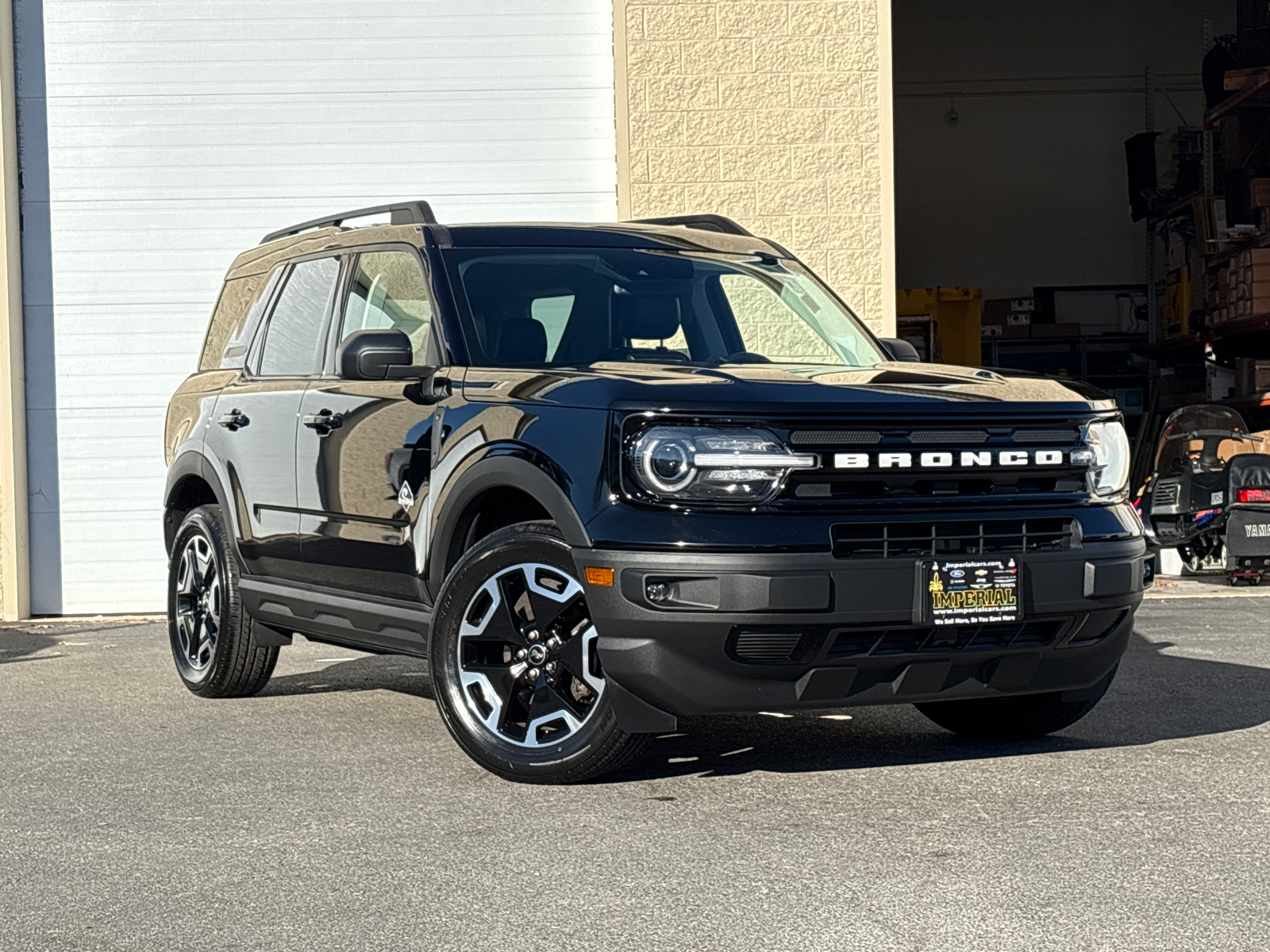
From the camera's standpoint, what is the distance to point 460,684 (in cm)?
554

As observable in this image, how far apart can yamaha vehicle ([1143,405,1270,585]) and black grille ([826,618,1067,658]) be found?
7.32 meters

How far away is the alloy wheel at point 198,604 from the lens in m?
7.58

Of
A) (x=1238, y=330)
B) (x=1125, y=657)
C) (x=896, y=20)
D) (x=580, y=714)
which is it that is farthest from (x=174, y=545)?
(x=896, y=20)

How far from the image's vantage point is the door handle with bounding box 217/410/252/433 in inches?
285

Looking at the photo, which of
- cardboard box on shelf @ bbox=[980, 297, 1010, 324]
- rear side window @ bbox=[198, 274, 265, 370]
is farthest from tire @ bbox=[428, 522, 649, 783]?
cardboard box on shelf @ bbox=[980, 297, 1010, 324]

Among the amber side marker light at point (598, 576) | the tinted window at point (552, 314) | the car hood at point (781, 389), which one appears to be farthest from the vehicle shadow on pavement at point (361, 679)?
the amber side marker light at point (598, 576)

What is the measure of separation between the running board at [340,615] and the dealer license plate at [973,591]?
1.70m

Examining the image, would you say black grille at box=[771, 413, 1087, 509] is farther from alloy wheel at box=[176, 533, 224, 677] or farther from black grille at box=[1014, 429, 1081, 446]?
alloy wheel at box=[176, 533, 224, 677]

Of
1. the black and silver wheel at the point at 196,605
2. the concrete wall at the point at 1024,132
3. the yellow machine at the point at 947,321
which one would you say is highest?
the concrete wall at the point at 1024,132

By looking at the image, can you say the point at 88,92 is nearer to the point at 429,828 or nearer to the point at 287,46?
the point at 287,46

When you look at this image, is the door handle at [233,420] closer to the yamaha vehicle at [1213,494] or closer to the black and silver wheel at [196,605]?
the black and silver wheel at [196,605]

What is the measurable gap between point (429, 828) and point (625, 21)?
8038 millimetres

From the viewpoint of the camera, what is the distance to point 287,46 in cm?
1194

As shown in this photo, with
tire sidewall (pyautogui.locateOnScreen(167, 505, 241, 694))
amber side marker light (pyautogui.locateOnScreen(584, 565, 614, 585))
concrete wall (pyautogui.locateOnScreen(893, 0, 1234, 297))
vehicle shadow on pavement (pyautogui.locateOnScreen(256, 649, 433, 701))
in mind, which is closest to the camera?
amber side marker light (pyautogui.locateOnScreen(584, 565, 614, 585))
